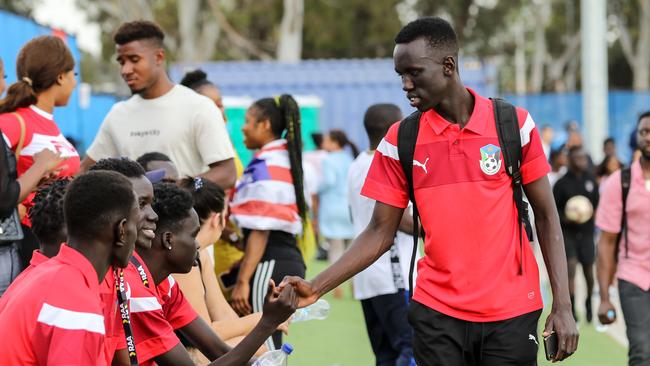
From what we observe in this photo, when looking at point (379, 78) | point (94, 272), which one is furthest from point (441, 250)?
point (379, 78)

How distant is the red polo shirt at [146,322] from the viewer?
438 centimetres

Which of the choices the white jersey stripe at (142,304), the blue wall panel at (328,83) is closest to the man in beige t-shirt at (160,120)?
the white jersey stripe at (142,304)

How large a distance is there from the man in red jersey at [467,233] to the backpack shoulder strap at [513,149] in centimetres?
2

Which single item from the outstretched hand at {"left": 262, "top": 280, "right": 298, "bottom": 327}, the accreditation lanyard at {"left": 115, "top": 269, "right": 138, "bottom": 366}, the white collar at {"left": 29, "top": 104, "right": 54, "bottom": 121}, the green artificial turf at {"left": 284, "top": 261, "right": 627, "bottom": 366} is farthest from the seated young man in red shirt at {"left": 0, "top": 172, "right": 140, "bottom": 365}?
the green artificial turf at {"left": 284, "top": 261, "right": 627, "bottom": 366}

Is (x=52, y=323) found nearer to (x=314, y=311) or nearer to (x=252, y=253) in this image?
(x=314, y=311)

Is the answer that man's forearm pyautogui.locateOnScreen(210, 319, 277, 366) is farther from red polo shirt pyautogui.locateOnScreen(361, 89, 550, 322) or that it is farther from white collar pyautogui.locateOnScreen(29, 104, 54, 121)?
white collar pyautogui.locateOnScreen(29, 104, 54, 121)

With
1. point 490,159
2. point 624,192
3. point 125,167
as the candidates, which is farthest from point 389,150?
point 624,192

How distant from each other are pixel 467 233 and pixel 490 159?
310 millimetres

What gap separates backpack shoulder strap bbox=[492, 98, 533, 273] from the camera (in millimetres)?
4500

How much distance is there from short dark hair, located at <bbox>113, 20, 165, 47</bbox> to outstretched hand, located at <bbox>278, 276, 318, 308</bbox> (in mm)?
2636

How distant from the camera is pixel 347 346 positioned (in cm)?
1048

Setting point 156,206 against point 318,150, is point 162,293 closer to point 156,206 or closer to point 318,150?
point 156,206

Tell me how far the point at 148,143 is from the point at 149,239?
229 cm

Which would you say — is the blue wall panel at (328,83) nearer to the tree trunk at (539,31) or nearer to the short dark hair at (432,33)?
the short dark hair at (432,33)
